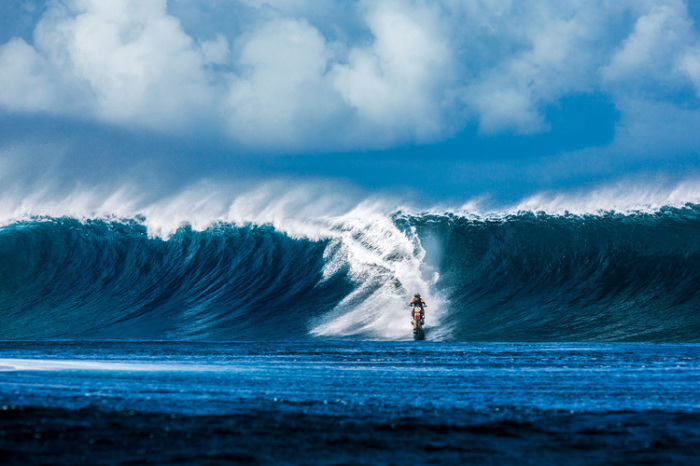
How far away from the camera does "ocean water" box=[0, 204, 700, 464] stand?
5461mm

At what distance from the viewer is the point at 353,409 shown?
6.73m

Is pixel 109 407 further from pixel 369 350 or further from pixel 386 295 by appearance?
pixel 386 295

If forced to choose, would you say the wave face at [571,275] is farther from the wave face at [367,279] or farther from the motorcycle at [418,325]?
the motorcycle at [418,325]

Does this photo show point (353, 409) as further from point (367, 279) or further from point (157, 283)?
point (157, 283)

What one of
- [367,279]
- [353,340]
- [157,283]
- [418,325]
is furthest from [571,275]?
[157,283]

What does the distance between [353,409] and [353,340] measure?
1023 cm

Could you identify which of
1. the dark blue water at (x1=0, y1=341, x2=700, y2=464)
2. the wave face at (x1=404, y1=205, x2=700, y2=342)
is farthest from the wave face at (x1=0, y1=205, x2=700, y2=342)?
the dark blue water at (x1=0, y1=341, x2=700, y2=464)

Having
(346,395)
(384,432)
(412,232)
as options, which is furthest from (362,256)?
(384,432)

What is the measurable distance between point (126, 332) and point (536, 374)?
1172 centimetres

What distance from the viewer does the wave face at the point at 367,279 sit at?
1792 centimetres

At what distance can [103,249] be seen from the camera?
25.6 meters

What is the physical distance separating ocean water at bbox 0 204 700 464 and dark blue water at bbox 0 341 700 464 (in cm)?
3

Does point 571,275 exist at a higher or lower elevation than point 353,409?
higher

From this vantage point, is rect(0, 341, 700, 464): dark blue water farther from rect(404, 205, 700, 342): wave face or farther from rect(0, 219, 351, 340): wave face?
rect(0, 219, 351, 340): wave face
